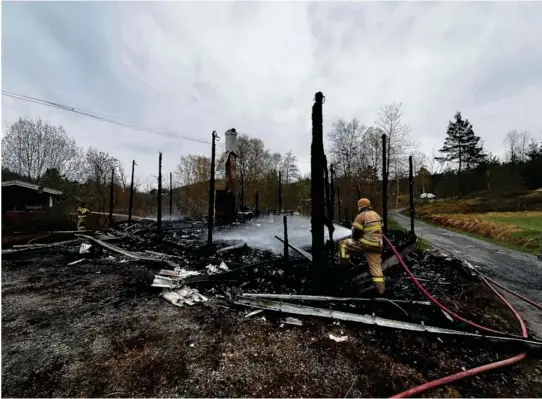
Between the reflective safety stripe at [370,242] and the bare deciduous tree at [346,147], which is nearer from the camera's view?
the reflective safety stripe at [370,242]

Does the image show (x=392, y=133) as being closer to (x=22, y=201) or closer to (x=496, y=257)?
(x=496, y=257)

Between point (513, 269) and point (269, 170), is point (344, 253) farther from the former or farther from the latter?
point (269, 170)

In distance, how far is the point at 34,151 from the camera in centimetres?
3416

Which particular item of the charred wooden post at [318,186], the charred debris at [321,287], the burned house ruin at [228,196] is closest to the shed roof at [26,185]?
the charred debris at [321,287]

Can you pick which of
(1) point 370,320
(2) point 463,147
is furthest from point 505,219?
(2) point 463,147

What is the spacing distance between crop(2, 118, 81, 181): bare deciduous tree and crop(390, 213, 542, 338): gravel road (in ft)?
138

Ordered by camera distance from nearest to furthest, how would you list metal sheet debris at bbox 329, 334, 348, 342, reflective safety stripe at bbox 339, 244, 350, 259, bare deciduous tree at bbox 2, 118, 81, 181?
1. metal sheet debris at bbox 329, 334, 348, 342
2. reflective safety stripe at bbox 339, 244, 350, 259
3. bare deciduous tree at bbox 2, 118, 81, 181

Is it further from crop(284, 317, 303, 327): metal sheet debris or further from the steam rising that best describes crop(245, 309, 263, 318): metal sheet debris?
the steam rising

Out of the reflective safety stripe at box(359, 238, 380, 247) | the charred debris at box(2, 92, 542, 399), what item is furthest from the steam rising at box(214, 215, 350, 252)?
the reflective safety stripe at box(359, 238, 380, 247)

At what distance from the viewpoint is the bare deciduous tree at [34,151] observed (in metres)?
33.2

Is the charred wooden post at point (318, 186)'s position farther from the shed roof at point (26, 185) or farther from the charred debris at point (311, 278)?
the shed roof at point (26, 185)

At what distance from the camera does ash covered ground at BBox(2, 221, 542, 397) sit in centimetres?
289

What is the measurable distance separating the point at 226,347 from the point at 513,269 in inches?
345

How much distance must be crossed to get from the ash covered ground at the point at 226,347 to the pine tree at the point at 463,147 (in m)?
44.6
